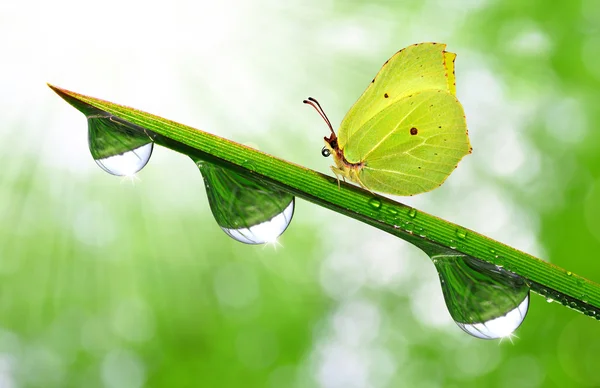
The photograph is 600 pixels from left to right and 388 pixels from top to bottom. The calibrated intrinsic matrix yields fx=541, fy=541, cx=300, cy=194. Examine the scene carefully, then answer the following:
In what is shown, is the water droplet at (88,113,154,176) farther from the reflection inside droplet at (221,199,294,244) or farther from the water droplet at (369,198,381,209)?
the water droplet at (369,198,381,209)

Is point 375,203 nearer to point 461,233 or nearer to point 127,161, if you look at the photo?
point 461,233

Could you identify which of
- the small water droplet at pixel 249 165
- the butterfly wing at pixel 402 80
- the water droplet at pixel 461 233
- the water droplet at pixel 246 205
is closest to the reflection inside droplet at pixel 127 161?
the water droplet at pixel 246 205

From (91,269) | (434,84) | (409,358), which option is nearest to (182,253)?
(91,269)

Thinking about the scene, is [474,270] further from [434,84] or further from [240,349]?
[240,349]

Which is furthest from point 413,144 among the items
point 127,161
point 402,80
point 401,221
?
point 127,161

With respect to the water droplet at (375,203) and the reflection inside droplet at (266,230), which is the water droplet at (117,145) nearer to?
the reflection inside droplet at (266,230)

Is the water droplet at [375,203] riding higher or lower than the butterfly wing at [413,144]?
lower

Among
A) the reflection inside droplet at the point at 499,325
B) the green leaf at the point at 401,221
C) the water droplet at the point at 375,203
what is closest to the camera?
the green leaf at the point at 401,221
